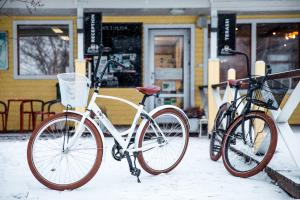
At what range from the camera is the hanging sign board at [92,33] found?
328 inches

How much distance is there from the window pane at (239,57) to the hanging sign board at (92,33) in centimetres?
365

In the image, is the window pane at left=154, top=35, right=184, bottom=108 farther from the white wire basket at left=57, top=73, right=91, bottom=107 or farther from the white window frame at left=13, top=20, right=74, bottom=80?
the white wire basket at left=57, top=73, right=91, bottom=107

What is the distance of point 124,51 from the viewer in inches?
412

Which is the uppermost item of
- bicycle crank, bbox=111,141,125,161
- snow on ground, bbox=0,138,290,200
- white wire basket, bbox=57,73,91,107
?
white wire basket, bbox=57,73,91,107

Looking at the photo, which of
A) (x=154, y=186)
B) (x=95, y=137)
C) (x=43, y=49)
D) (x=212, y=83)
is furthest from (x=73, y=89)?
(x=43, y=49)

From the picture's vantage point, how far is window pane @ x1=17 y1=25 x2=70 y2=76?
A: 412 inches

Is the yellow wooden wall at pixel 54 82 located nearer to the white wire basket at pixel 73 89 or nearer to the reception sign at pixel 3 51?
the reception sign at pixel 3 51

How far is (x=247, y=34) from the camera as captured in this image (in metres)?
10.5

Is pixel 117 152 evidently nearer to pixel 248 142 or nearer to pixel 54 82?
pixel 248 142

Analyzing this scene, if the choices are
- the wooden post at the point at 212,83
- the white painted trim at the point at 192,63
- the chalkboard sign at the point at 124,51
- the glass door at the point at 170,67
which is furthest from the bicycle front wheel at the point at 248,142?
the chalkboard sign at the point at 124,51

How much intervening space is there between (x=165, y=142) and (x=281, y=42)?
23.2 feet

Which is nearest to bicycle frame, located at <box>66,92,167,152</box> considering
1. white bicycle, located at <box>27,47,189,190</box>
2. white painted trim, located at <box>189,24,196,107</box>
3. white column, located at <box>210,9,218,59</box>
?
white bicycle, located at <box>27,47,189,190</box>

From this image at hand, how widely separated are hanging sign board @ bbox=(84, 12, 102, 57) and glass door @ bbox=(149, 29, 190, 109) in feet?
8.02

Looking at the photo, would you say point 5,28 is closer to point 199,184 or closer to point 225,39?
point 225,39
